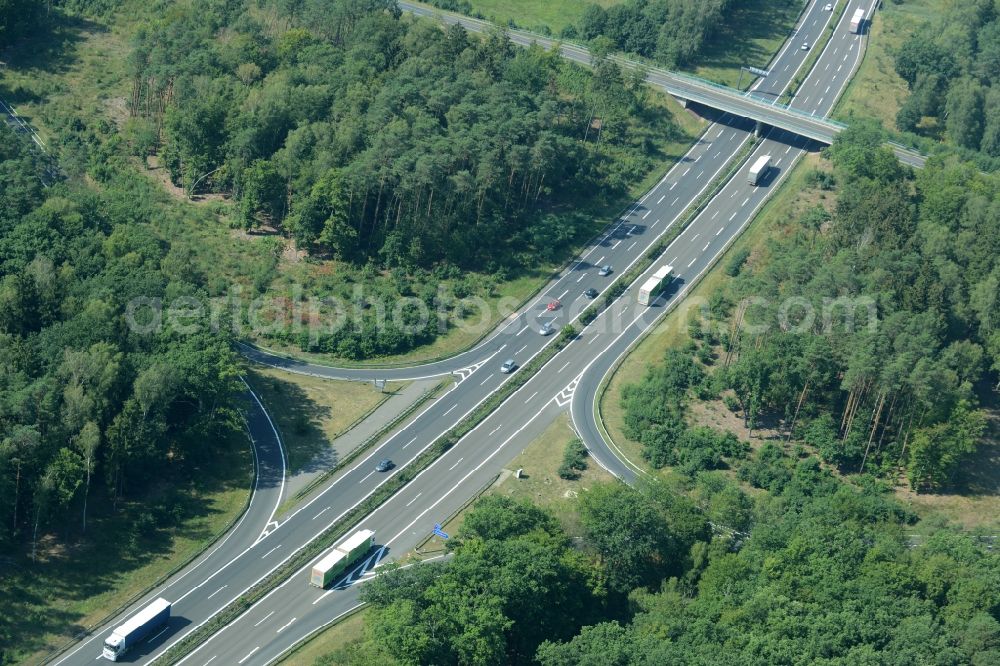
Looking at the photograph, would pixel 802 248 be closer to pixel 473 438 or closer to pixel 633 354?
pixel 633 354

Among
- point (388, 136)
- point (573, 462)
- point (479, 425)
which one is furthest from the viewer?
point (388, 136)

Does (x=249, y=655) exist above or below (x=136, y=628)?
below

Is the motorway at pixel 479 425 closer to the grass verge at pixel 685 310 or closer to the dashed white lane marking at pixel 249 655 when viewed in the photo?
the dashed white lane marking at pixel 249 655

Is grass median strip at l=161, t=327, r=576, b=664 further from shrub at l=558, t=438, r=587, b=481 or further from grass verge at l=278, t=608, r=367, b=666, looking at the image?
shrub at l=558, t=438, r=587, b=481

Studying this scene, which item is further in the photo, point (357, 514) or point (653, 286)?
point (653, 286)

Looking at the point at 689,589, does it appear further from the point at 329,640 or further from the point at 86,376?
the point at 86,376

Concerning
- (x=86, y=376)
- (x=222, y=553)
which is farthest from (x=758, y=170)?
(x=86, y=376)

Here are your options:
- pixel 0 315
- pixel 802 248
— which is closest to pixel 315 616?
pixel 0 315

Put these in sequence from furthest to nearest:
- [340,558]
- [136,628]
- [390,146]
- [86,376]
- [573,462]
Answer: [390,146] < [573,462] < [86,376] < [340,558] < [136,628]
